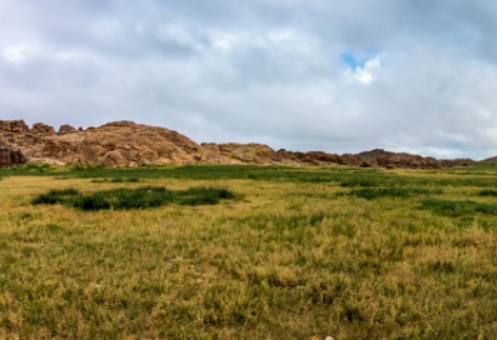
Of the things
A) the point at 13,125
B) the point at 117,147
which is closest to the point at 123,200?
the point at 117,147

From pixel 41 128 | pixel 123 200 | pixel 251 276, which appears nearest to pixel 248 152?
pixel 41 128

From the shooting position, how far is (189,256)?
21.8 ft

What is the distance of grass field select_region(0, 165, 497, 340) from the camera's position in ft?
13.5

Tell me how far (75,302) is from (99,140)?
68567mm

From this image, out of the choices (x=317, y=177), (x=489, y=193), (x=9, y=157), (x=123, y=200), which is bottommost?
(x=123, y=200)

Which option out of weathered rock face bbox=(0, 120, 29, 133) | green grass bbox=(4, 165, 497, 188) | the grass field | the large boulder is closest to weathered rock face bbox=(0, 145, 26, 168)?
green grass bbox=(4, 165, 497, 188)

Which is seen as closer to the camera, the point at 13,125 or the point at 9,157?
the point at 9,157

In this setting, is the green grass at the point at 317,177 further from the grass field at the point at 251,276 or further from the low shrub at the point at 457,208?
the grass field at the point at 251,276

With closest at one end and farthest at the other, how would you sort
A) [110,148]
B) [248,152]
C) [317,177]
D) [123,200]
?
[123,200], [317,177], [110,148], [248,152]

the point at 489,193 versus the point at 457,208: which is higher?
the point at 489,193

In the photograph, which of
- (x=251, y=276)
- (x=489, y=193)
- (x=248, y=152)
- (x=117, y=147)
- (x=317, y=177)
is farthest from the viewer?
(x=248, y=152)

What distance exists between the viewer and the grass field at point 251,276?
413cm

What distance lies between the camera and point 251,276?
5.55 meters

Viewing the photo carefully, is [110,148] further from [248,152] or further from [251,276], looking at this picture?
[251,276]
